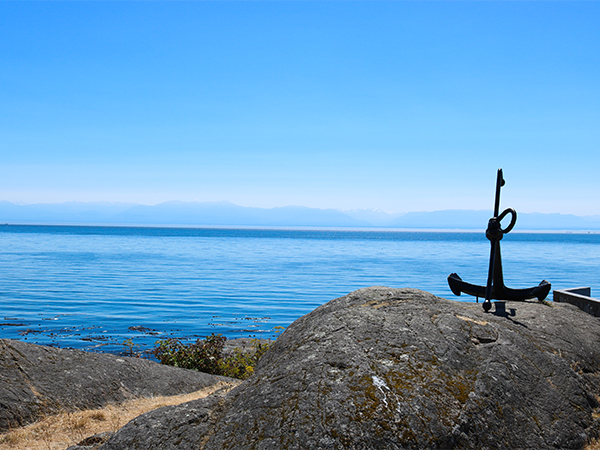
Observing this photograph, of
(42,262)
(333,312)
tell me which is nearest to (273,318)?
(333,312)

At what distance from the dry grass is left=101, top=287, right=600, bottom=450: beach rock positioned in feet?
10.5

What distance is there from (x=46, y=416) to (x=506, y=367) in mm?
8389

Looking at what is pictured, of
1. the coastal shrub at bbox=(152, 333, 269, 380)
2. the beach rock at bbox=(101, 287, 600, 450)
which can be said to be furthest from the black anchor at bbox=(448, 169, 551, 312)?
the coastal shrub at bbox=(152, 333, 269, 380)

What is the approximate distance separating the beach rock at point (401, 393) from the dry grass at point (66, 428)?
320 cm

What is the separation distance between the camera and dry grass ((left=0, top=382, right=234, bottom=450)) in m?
7.81

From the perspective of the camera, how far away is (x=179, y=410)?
5250mm

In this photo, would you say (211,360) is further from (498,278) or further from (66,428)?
(498,278)

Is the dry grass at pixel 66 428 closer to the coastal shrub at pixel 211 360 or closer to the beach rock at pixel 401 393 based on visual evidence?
the beach rock at pixel 401 393

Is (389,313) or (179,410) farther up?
(389,313)

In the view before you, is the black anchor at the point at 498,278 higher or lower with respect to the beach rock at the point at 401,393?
higher

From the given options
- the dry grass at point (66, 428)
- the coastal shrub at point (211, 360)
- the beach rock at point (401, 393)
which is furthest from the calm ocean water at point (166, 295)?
the beach rock at point (401, 393)

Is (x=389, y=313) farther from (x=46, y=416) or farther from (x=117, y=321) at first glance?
(x=117, y=321)

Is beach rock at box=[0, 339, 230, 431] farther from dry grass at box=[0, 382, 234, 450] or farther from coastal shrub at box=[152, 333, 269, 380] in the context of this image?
coastal shrub at box=[152, 333, 269, 380]

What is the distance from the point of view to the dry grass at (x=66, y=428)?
7.81 m
